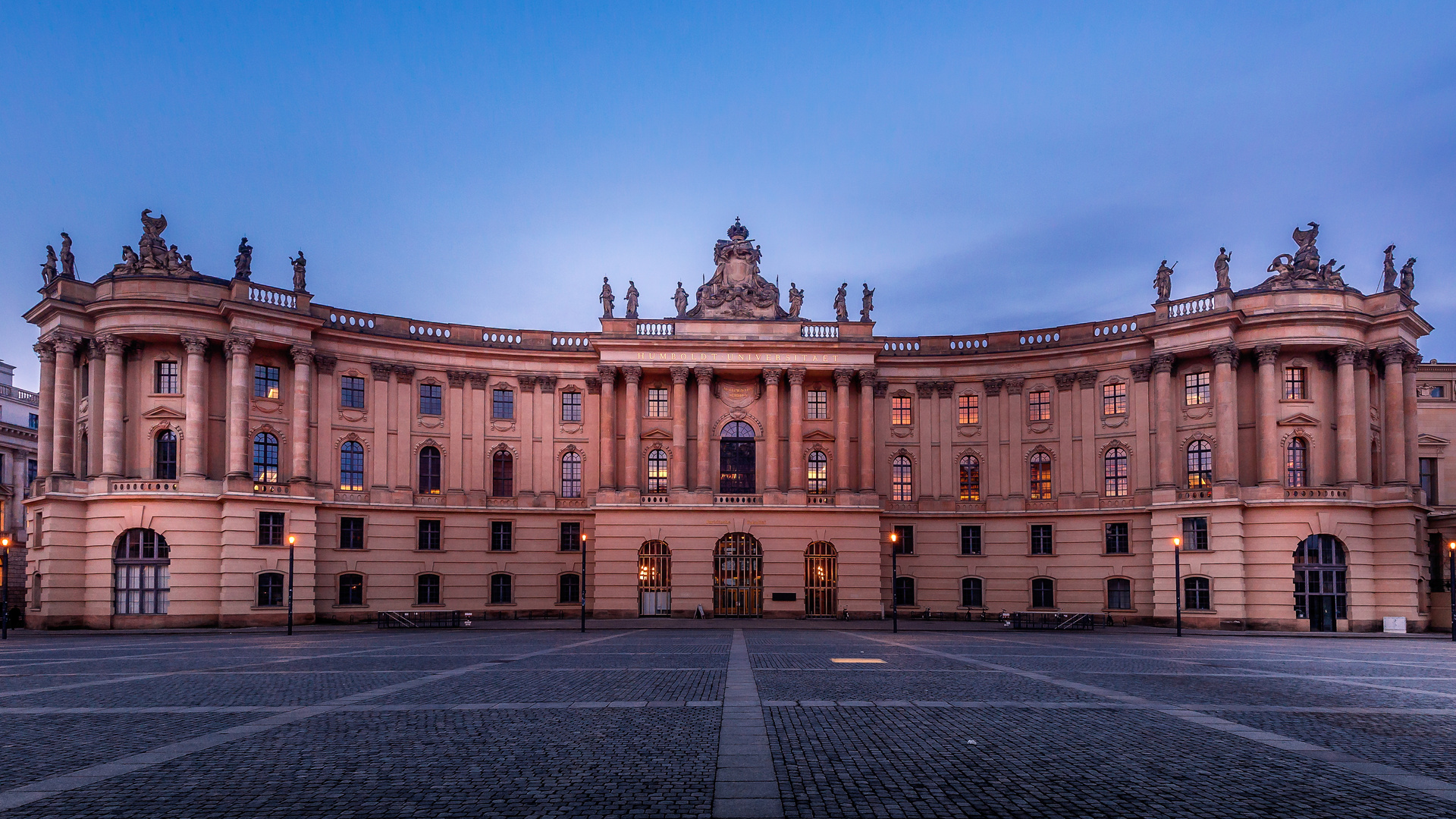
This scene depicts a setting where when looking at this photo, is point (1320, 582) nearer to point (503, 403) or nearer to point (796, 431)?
point (796, 431)

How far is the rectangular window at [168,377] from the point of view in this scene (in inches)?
2090

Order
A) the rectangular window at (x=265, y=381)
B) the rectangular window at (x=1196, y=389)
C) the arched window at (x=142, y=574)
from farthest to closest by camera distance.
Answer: the rectangular window at (x=1196, y=389) < the rectangular window at (x=265, y=381) < the arched window at (x=142, y=574)

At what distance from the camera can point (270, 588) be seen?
52.7m

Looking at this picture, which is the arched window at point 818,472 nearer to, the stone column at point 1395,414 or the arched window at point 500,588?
the arched window at point 500,588

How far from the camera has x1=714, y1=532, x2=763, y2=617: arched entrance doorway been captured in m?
59.2

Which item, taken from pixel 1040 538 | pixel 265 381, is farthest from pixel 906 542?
pixel 265 381

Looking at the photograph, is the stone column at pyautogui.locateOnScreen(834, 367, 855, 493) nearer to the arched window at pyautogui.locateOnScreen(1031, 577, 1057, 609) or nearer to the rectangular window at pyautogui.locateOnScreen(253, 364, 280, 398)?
the arched window at pyautogui.locateOnScreen(1031, 577, 1057, 609)

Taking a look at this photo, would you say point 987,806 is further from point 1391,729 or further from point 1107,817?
point 1391,729

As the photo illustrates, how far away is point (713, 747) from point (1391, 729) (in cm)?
1092

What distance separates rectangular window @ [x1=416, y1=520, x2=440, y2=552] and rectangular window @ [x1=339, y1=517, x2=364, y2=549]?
325 centimetres

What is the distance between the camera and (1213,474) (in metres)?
54.0

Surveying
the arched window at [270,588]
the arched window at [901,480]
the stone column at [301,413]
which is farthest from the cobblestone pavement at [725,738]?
the arched window at [901,480]

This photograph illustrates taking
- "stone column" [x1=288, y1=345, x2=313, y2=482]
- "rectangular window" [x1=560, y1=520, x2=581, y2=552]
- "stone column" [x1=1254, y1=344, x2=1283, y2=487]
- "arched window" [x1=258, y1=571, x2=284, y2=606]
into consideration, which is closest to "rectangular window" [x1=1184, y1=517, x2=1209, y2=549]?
"stone column" [x1=1254, y1=344, x2=1283, y2=487]

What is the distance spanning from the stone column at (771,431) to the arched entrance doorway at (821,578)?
4.38m
